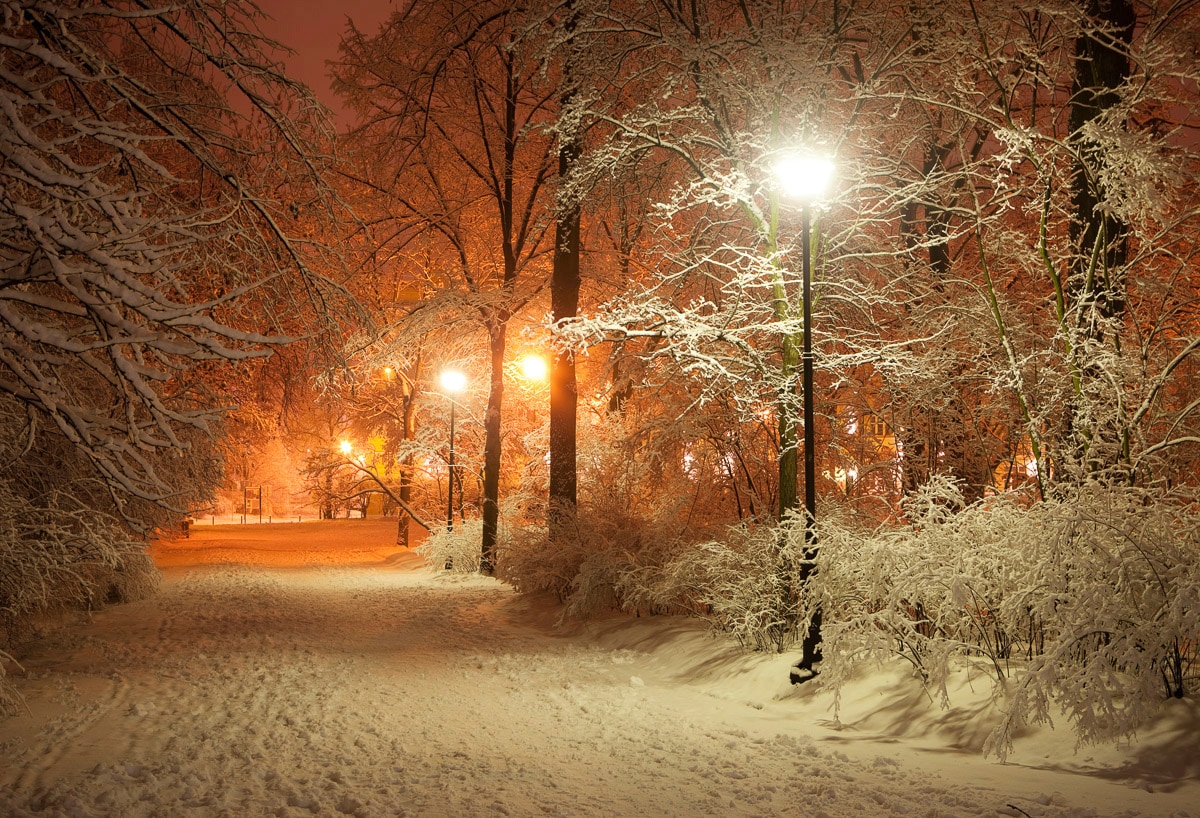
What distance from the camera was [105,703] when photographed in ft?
26.7

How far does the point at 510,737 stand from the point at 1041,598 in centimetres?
450

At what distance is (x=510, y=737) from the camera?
7.18 meters

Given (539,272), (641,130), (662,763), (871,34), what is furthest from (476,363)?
(662,763)

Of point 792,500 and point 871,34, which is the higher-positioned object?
point 871,34

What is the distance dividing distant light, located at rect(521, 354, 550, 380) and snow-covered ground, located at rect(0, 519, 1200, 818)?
10.2 metres

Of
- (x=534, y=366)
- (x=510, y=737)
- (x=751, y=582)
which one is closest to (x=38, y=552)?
(x=510, y=737)

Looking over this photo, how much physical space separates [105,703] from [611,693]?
193 inches

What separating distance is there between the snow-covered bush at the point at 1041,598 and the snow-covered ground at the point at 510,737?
41 cm

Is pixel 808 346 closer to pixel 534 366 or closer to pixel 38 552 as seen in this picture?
pixel 38 552

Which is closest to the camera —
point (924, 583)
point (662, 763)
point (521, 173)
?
point (662, 763)

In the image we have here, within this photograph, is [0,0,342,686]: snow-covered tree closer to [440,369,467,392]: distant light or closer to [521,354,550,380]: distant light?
[440,369,467,392]: distant light

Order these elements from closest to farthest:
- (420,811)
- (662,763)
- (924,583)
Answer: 1. (420,811)
2. (662,763)
3. (924,583)

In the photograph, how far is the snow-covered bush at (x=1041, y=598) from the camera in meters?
6.05

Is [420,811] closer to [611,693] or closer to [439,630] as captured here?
[611,693]
